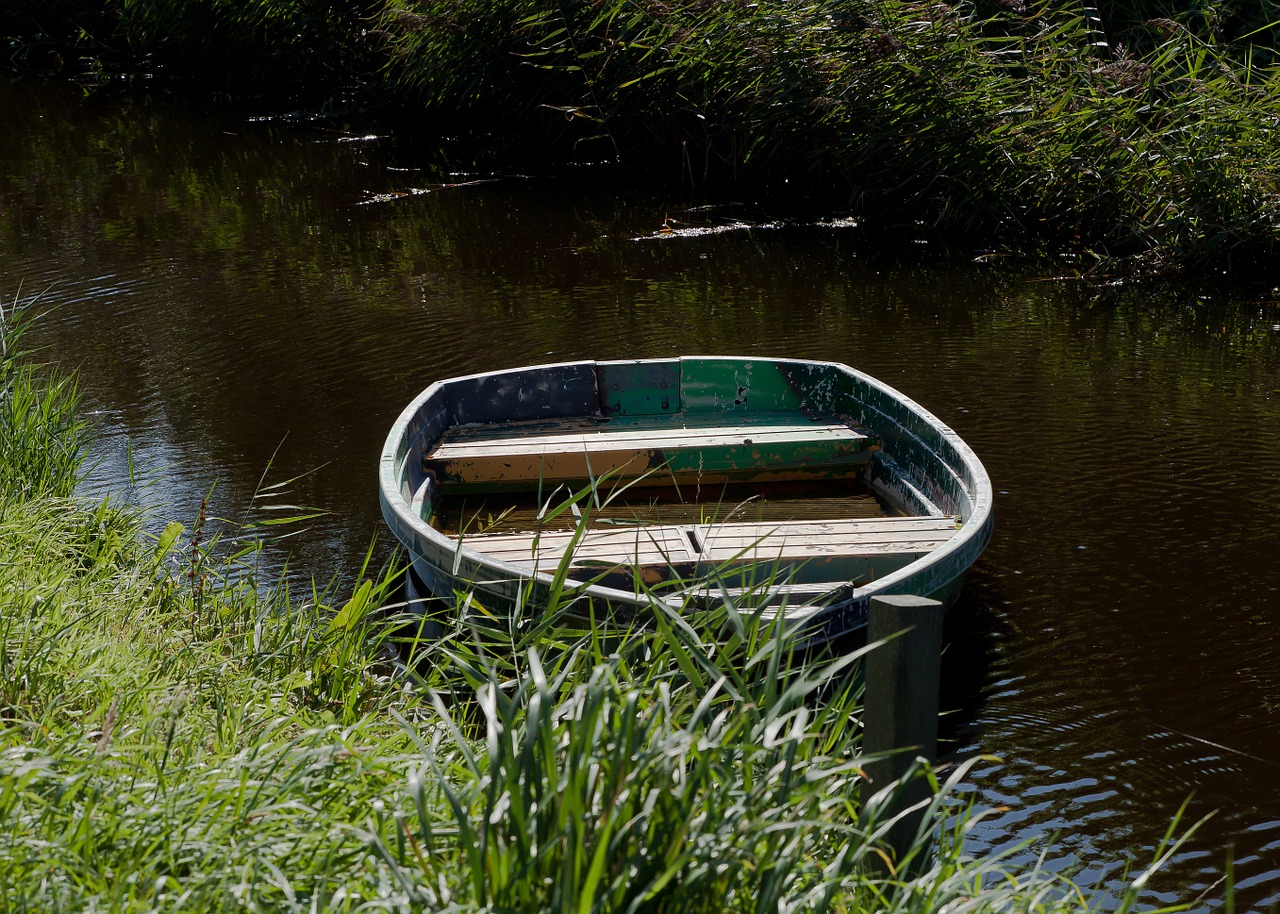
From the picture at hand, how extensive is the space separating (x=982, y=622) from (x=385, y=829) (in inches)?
98.4

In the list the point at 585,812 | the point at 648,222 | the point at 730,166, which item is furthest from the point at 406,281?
the point at 585,812

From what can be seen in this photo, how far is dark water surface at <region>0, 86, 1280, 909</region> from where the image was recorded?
324 cm

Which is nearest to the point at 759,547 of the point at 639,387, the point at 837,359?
the point at 639,387

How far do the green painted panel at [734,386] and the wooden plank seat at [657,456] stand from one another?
339 mm

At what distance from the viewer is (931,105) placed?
326 inches

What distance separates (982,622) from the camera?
3.85 m

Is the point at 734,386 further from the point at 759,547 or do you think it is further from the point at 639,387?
the point at 759,547

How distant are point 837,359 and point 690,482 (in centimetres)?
198

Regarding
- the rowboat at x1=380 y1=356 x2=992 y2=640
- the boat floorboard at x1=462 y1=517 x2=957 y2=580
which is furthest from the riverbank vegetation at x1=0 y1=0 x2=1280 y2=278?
the boat floorboard at x1=462 y1=517 x2=957 y2=580

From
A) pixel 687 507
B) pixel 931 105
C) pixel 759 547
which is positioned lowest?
pixel 687 507

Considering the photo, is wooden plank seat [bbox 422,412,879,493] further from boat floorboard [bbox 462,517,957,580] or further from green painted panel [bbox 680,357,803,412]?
boat floorboard [bbox 462,517,957,580]

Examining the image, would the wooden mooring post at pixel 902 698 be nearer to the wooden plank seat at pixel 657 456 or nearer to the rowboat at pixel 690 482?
the rowboat at pixel 690 482

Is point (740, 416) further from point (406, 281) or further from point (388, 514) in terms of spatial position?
point (406, 281)

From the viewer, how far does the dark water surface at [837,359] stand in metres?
3.24
